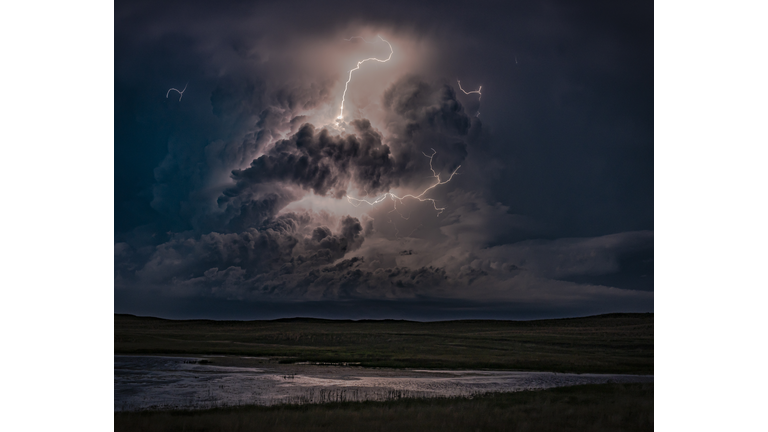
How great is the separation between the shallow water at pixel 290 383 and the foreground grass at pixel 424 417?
141cm

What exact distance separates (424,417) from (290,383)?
7.87 meters

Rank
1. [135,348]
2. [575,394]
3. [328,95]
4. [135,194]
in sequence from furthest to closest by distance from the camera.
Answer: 1. [135,348]
2. [135,194]
3. [328,95]
4. [575,394]

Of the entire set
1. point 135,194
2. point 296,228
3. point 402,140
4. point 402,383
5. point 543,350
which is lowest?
point 543,350

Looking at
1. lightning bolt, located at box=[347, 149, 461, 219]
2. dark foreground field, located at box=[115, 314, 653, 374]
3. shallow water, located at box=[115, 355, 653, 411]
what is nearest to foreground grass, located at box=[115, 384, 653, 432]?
shallow water, located at box=[115, 355, 653, 411]

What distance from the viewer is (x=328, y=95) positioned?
22125 mm

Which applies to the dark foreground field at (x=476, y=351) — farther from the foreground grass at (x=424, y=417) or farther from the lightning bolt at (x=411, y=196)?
the foreground grass at (x=424, y=417)

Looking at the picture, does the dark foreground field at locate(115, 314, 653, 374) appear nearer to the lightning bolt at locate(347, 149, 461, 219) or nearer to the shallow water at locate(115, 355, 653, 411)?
the shallow water at locate(115, 355, 653, 411)

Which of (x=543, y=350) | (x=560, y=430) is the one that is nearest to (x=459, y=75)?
(x=560, y=430)

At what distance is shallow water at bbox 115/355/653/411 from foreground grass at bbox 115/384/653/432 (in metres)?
1.41

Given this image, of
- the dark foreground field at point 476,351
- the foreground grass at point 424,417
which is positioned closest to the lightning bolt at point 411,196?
the dark foreground field at point 476,351

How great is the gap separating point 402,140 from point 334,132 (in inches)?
146

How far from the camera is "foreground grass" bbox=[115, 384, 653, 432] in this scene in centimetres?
1142

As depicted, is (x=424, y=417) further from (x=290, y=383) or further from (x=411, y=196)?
(x=411, y=196)

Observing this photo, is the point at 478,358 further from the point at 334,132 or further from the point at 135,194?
the point at 135,194
